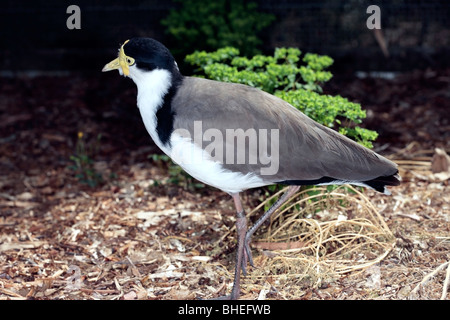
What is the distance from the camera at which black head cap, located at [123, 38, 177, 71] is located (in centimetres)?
424

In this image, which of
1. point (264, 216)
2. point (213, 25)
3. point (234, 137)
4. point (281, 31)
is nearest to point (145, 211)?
point (264, 216)

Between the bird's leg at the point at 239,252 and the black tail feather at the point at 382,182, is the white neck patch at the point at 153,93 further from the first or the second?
the black tail feather at the point at 382,182

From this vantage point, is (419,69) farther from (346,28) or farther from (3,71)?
(3,71)

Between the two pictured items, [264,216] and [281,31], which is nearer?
[264,216]

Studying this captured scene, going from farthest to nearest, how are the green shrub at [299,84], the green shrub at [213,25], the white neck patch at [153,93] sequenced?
the green shrub at [213,25] → the green shrub at [299,84] → the white neck patch at [153,93]

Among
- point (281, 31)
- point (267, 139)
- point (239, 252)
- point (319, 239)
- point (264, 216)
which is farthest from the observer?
point (281, 31)

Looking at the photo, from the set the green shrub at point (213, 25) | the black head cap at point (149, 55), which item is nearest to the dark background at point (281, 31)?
the green shrub at point (213, 25)

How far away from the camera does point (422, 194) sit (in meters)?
5.67

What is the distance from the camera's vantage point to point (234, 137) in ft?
13.6

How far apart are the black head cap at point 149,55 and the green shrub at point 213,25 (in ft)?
8.41

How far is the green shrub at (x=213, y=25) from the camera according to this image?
23.0 ft

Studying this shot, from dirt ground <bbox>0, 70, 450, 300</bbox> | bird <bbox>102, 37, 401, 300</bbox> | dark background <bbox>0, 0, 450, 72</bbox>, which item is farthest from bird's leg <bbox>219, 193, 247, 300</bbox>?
dark background <bbox>0, 0, 450, 72</bbox>

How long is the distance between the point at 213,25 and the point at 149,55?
3108mm

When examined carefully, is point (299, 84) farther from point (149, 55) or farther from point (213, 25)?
point (213, 25)
